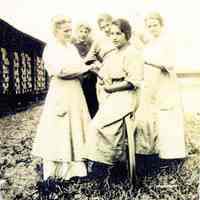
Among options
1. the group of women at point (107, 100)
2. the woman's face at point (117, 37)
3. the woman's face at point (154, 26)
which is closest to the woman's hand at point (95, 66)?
the group of women at point (107, 100)

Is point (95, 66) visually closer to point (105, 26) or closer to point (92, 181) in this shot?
point (105, 26)

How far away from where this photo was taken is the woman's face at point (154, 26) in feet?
8.16

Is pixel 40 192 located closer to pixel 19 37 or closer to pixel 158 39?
pixel 19 37

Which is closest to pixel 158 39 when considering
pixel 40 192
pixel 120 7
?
pixel 120 7

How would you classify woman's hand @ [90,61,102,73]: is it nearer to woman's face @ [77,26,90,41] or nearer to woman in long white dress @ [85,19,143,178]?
woman in long white dress @ [85,19,143,178]

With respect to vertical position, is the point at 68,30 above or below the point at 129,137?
above

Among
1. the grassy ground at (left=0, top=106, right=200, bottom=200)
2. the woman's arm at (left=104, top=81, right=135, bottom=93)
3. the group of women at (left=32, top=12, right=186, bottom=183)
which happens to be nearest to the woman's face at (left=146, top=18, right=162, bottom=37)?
the group of women at (left=32, top=12, right=186, bottom=183)

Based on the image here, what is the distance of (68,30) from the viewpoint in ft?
8.13

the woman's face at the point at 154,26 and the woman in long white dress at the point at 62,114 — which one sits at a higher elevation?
the woman's face at the point at 154,26

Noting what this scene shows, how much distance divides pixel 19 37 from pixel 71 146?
57cm

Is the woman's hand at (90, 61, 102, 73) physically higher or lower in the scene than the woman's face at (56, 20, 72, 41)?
lower

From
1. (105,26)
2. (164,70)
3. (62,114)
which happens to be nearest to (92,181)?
(62,114)

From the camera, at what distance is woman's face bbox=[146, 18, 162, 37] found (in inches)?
97.9

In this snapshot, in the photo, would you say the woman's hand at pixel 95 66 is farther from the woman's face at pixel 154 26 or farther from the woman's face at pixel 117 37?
the woman's face at pixel 154 26
